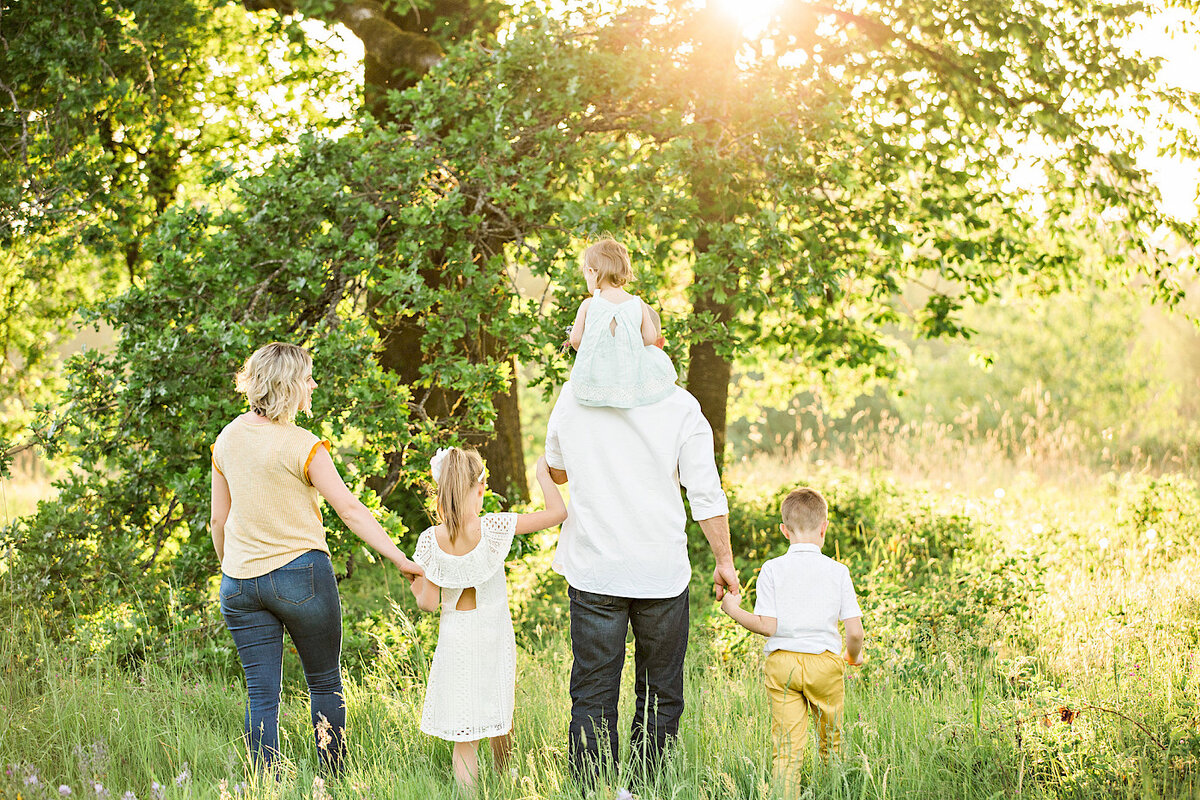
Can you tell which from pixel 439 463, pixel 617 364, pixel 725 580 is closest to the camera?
pixel 617 364

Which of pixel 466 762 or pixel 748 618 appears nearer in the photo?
pixel 748 618

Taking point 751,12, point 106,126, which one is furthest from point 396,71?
point 751,12

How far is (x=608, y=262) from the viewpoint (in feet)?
11.4

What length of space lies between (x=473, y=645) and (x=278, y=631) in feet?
2.64

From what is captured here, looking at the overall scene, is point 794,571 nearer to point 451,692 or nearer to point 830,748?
point 830,748

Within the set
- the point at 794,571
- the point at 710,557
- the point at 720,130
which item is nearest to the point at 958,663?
the point at 794,571

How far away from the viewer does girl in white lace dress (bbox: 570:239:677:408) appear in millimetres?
3371

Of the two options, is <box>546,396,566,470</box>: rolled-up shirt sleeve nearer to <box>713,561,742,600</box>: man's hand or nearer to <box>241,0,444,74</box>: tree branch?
<box>713,561,742,600</box>: man's hand

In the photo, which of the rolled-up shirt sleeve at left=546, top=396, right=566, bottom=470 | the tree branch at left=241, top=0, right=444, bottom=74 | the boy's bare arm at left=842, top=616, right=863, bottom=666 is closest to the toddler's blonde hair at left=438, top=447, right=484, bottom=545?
the rolled-up shirt sleeve at left=546, top=396, right=566, bottom=470

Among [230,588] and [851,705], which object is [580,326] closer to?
[230,588]

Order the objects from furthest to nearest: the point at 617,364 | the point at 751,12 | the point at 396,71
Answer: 1. the point at 396,71
2. the point at 751,12
3. the point at 617,364

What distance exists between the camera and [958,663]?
16.6 feet

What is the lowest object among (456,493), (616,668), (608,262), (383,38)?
(616,668)

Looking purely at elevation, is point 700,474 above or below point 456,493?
above
